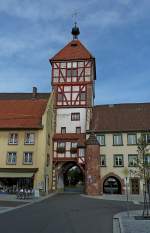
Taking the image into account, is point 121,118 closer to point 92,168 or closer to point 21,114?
point 92,168

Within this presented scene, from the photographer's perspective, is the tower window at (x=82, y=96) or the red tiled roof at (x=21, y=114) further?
the tower window at (x=82, y=96)

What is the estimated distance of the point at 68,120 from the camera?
47.7 metres

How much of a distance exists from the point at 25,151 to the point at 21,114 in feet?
19.3

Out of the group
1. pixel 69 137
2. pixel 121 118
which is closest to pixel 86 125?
pixel 69 137

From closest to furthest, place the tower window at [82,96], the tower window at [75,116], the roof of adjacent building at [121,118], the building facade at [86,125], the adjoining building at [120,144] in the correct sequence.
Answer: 1. the adjoining building at [120,144]
2. the building facade at [86,125]
3. the roof of adjacent building at [121,118]
4. the tower window at [75,116]
5. the tower window at [82,96]

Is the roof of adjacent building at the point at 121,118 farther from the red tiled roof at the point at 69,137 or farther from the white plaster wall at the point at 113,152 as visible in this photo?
the red tiled roof at the point at 69,137

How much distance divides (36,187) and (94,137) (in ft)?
34.3

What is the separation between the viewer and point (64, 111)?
157 feet

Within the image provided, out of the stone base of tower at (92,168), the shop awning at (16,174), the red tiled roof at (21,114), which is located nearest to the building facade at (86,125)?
the stone base of tower at (92,168)

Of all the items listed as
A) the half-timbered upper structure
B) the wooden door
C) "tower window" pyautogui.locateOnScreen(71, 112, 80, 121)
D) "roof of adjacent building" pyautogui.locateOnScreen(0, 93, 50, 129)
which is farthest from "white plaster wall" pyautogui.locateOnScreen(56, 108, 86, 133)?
the wooden door

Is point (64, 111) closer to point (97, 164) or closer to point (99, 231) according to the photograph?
point (97, 164)

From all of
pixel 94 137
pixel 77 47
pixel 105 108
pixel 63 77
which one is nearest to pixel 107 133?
pixel 94 137

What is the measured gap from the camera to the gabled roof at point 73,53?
49.8 m

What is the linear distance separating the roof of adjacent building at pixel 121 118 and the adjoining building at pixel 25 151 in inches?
346
